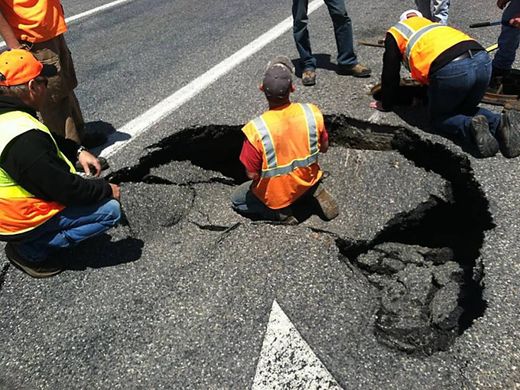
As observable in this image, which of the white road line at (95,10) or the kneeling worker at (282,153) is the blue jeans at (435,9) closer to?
the kneeling worker at (282,153)

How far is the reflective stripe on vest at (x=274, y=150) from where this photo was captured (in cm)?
304

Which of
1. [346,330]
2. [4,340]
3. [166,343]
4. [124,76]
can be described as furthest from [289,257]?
[124,76]

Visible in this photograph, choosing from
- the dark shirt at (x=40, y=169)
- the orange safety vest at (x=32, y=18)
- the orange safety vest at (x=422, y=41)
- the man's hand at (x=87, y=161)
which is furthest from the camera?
the orange safety vest at (x=422, y=41)

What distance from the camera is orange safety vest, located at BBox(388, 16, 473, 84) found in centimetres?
383

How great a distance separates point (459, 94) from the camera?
384cm

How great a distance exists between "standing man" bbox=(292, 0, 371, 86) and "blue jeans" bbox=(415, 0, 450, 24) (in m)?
1.16

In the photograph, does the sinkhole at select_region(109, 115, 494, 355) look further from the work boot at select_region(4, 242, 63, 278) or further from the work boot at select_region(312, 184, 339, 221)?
the work boot at select_region(4, 242, 63, 278)

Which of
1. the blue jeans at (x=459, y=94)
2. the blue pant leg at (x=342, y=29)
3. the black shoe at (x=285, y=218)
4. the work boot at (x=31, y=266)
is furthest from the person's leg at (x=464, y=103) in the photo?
the work boot at (x=31, y=266)

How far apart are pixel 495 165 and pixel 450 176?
37 cm

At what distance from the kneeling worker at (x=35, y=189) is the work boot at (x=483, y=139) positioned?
2860 mm

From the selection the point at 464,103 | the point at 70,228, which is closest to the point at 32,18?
the point at 70,228

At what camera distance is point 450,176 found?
370 centimetres

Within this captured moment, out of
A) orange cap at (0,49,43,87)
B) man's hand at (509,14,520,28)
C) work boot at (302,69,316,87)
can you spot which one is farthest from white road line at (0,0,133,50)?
man's hand at (509,14,520,28)

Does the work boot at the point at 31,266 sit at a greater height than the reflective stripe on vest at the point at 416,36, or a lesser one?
lesser
